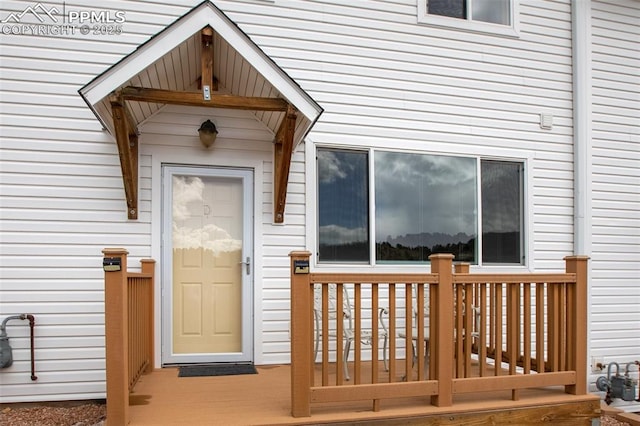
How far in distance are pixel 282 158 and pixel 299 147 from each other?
0.61 metres

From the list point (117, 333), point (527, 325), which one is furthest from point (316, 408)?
point (527, 325)

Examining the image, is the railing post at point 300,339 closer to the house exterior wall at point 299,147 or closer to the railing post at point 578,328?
the house exterior wall at point 299,147

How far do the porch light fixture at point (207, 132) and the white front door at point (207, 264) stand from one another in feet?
0.95

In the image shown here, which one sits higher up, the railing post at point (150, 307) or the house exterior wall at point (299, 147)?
the house exterior wall at point (299, 147)

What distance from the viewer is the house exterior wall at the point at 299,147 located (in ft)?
14.2

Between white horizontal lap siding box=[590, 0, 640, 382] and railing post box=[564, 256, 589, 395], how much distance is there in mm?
2405

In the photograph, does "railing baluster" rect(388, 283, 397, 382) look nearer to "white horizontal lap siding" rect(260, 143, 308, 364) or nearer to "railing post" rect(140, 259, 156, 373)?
"white horizontal lap siding" rect(260, 143, 308, 364)

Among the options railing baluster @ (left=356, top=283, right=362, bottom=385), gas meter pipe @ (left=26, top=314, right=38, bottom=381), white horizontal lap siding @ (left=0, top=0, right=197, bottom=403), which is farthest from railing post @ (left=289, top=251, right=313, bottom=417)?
gas meter pipe @ (left=26, top=314, right=38, bottom=381)

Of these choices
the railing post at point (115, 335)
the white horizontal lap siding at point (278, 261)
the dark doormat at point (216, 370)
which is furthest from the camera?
the white horizontal lap siding at point (278, 261)

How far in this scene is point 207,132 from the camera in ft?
15.0

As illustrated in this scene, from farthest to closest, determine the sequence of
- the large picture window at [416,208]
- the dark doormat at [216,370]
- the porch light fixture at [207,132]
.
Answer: the large picture window at [416,208], the porch light fixture at [207,132], the dark doormat at [216,370]

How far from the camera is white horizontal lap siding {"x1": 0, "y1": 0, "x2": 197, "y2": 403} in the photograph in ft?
14.0

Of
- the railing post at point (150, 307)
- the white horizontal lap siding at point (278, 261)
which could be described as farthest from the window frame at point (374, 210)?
the railing post at point (150, 307)

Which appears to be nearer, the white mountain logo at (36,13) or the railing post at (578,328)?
the railing post at (578,328)
